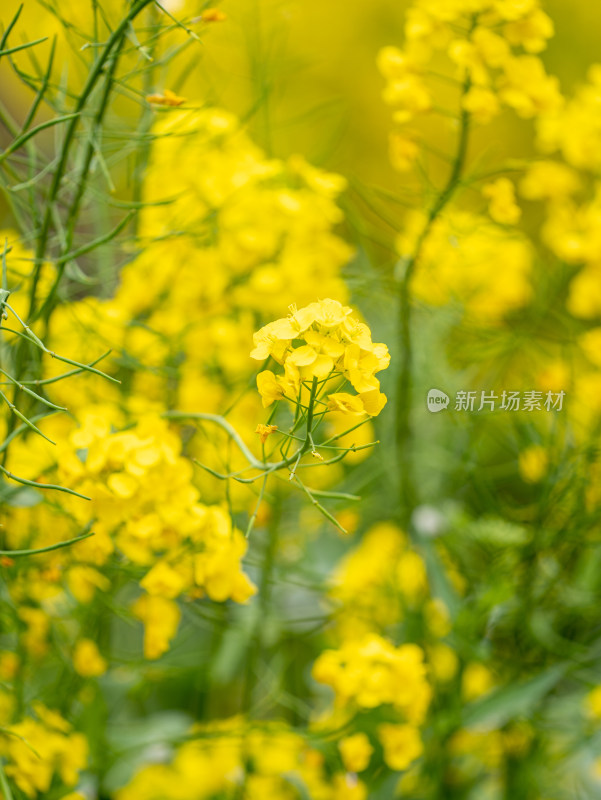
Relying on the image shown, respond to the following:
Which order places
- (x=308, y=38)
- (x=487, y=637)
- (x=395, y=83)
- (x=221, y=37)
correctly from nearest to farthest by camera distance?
(x=395, y=83) < (x=487, y=637) < (x=221, y=37) < (x=308, y=38)

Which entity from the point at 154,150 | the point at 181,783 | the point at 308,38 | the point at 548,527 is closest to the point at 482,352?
the point at 548,527

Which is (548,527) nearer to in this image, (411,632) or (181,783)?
(411,632)

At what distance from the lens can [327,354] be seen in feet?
1.03

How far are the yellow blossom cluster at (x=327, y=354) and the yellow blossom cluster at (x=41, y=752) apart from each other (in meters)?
0.27

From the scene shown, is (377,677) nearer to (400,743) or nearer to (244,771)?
(400,743)

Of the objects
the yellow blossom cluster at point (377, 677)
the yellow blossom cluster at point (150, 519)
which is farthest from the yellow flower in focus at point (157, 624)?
the yellow blossom cluster at point (377, 677)

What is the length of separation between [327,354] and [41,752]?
0.31 meters

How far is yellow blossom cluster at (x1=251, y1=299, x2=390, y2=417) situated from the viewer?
0.32m

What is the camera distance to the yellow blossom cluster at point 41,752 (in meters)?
0.47

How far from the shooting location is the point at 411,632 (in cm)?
63

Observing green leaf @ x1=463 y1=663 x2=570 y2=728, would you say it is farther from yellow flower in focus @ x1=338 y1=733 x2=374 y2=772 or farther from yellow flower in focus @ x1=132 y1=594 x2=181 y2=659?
yellow flower in focus @ x1=132 y1=594 x2=181 y2=659

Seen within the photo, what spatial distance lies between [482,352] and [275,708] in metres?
0.39

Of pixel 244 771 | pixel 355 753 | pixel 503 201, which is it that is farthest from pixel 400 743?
pixel 503 201

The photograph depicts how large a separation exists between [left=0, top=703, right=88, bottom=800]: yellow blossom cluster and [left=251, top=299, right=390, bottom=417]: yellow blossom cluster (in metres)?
0.27
